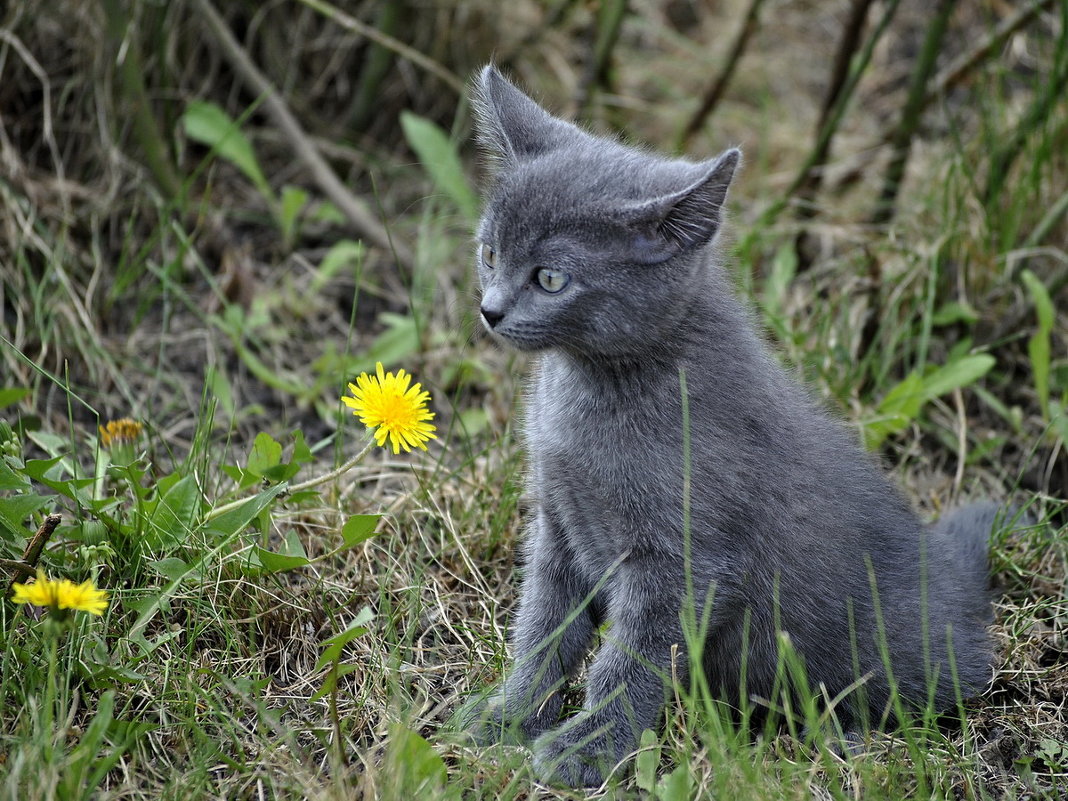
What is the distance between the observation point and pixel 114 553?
255cm

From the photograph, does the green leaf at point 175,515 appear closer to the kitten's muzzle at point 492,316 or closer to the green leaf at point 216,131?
the kitten's muzzle at point 492,316

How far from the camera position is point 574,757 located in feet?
8.13

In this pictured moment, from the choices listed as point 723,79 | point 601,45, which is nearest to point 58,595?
point 601,45

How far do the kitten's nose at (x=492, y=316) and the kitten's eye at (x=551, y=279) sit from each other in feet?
0.37

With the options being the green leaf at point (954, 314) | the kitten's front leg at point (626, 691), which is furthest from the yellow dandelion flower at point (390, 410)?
the green leaf at point (954, 314)

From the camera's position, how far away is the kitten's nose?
7.93 ft

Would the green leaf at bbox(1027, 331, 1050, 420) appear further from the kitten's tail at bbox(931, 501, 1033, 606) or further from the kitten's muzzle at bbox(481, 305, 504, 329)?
the kitten's muzzle at bbox(481, 305, 504, 329)

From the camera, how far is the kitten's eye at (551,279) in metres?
2.40

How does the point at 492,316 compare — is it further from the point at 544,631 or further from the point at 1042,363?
the point at 1042,363

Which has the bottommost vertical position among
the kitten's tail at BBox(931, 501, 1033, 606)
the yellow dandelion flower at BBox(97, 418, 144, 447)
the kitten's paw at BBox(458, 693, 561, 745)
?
the kitten's paw at BBox(458, 693, 561, 745)

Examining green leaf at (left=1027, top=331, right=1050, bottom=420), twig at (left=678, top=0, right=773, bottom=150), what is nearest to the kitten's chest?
green leaf at (left=1027, top=331, right=1050, bottom=420)

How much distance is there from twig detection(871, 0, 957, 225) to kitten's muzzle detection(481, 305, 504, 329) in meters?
2.48

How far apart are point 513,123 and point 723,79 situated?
2.20 m

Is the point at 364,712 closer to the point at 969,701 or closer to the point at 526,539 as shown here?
the point at 526,539
